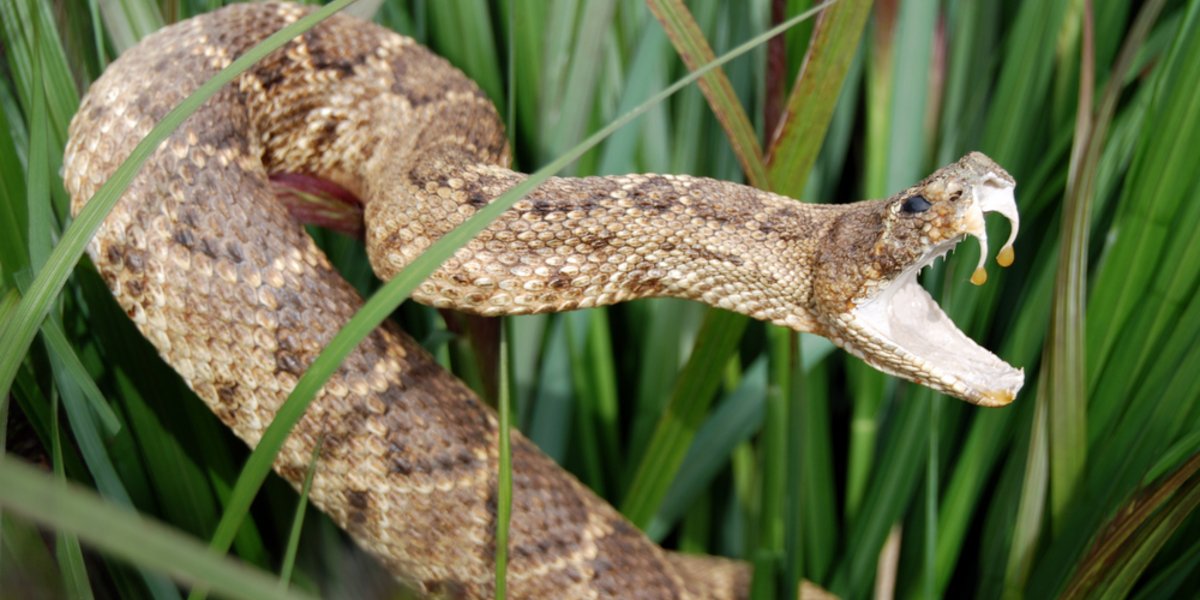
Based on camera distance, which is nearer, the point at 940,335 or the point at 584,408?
the point at 940,335

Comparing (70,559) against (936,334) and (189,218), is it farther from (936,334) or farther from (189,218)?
(936,334)

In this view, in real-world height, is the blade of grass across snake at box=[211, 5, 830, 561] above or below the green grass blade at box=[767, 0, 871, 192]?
below

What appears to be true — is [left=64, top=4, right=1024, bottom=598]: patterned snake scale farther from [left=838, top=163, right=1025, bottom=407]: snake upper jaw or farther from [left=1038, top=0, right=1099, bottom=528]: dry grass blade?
[left=1038, top=0, right=1099, bottom=528]: dry grass blade

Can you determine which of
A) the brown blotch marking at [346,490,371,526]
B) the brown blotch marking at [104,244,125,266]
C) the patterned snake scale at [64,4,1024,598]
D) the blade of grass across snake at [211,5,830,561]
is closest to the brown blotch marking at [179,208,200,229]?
the patterned snake scale at [64,4,1024,598]

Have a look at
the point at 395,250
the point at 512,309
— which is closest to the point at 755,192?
the point at 512,309

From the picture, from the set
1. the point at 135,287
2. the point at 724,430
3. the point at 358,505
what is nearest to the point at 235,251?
the point at 135,287

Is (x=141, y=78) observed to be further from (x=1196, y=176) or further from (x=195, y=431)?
(x=1196, y=176)
